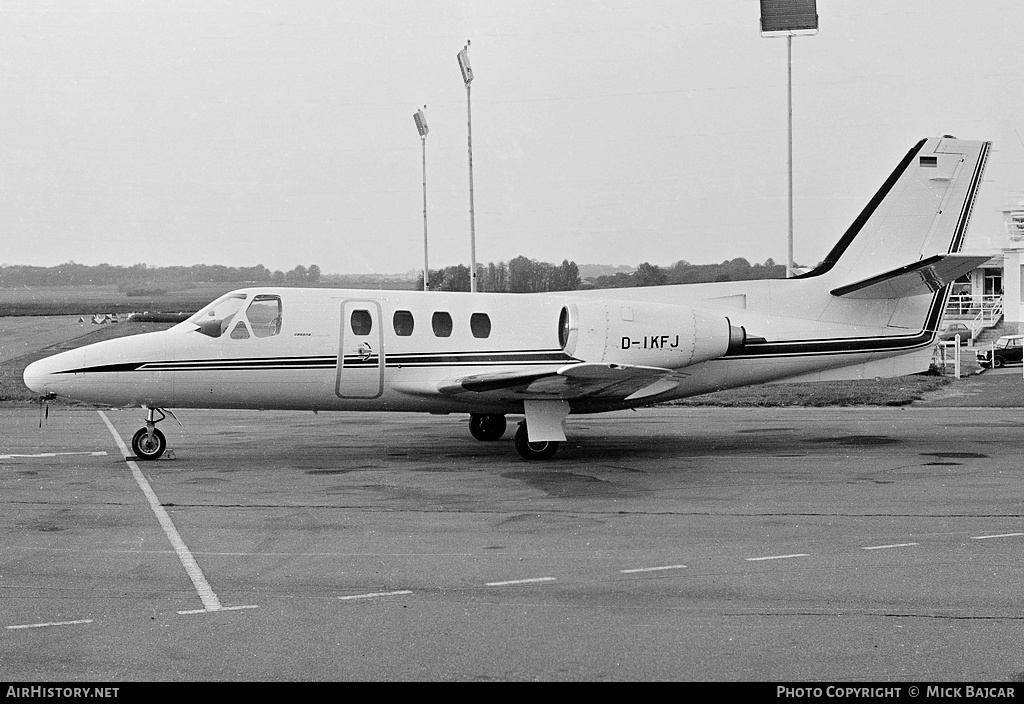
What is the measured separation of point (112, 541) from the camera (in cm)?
1049

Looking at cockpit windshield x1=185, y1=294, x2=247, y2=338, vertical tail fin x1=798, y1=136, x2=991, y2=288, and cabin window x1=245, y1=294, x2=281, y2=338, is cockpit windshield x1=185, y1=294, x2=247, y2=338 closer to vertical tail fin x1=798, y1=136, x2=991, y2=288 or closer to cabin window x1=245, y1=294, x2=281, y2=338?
cabin window x1=245, y1=294, x2=281, y2=338

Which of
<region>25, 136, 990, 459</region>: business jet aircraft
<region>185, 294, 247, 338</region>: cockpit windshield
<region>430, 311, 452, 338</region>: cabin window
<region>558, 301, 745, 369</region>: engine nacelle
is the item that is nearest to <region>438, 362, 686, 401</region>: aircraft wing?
<region>25, 136, 990, 459</region>: business jet aircraft

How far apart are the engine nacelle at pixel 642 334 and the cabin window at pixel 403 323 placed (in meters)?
2.49

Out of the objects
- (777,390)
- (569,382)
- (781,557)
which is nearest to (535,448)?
(569,382)

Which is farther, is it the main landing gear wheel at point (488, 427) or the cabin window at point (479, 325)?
the main landing gear wheel at point (488, 427)

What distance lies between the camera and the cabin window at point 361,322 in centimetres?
1655

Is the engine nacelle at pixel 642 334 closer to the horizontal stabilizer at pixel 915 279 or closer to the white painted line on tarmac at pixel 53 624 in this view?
the horizontal stabilizer at pixel 915 279

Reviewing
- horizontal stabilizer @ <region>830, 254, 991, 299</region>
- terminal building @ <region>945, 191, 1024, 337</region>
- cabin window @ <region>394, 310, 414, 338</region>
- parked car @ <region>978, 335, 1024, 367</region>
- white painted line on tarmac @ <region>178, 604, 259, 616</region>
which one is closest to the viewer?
white painted line on tarmac @ <region>178, 604, 259, 616</region>

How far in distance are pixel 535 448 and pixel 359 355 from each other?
10.3 ft

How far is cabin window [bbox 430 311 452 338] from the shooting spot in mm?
16859

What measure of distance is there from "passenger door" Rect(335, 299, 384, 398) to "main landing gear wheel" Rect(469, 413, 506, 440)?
3.02 meters

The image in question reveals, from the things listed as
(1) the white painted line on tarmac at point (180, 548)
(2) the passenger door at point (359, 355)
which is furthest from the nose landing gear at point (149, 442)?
(2) the passenger door at point (359, 355)

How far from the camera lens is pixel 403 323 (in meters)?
16.8

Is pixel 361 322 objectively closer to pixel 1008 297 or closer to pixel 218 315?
pixel 218 315
